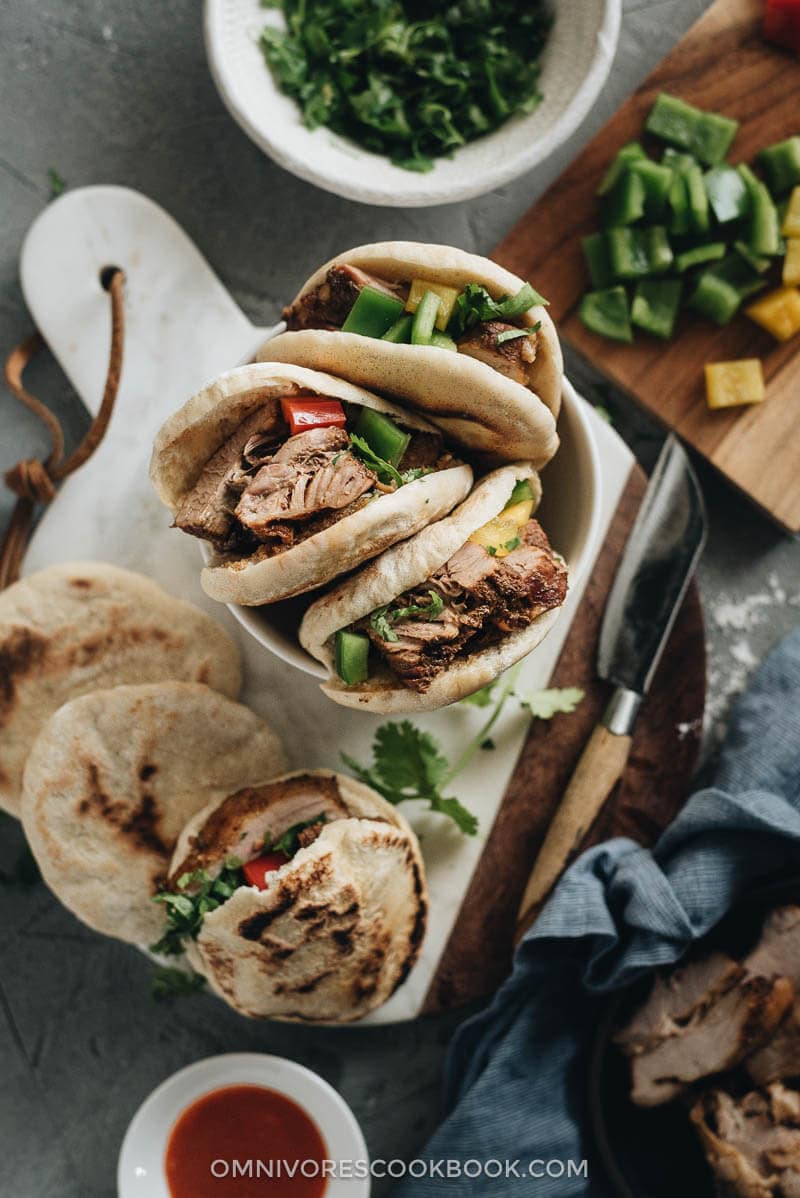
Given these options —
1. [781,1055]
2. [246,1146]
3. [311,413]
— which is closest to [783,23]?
[311,413]

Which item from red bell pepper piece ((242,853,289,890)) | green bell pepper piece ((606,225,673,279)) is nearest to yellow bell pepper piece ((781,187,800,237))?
green bell pepper piece ((606,225,673,279))

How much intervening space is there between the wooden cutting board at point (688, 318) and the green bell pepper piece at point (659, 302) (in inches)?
2.3

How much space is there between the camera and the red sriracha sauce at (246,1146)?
256cm

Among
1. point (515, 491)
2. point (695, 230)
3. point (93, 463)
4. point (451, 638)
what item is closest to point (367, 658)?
point (451, 638)

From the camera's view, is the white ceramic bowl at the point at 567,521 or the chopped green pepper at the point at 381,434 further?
the white ceramic bowl at the point at 567,521

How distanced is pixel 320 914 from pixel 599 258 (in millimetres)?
1983

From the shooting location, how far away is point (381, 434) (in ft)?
6.24

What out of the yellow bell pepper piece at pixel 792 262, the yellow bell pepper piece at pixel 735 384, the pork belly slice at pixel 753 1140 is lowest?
the pork belly slice at pixel 753 1140

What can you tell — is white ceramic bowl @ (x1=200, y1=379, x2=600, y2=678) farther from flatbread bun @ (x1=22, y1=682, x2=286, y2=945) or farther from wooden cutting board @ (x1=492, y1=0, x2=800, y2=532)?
wooden cutting board @ (x1=492, y1=0, x2=800, y2=532)

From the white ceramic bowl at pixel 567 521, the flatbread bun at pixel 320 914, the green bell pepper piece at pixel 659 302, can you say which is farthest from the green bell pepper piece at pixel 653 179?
the flatbread bun at pixel 320 914

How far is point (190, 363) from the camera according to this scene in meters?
2.84

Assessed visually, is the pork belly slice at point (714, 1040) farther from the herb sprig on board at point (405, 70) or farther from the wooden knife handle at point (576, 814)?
the herb sprig on board at point (405, 70)

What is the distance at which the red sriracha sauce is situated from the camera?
2.56m

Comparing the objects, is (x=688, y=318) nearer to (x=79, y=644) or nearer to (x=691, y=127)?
(x=691, y=127)
